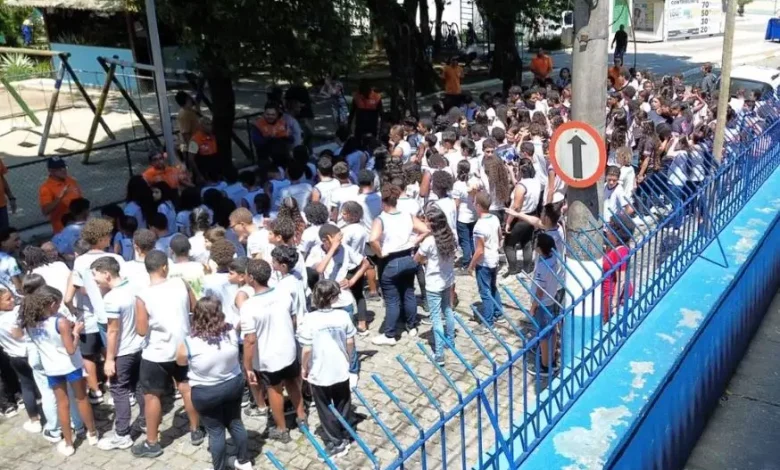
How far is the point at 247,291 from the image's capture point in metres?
6.30

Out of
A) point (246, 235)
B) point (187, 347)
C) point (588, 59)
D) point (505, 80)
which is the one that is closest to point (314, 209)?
point (246, 235)

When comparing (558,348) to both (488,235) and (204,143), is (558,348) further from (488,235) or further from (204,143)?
(204,143)

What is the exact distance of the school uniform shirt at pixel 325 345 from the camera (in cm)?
568

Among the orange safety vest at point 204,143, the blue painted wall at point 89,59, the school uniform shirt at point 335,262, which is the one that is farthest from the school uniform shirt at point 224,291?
the blue painted wall at point 89,59

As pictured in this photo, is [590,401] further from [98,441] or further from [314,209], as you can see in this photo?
[98,441]

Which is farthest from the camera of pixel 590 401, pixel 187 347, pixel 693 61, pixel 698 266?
pixel 693 61

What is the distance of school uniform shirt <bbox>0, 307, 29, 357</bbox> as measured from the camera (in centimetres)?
609

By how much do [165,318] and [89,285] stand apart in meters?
0.98

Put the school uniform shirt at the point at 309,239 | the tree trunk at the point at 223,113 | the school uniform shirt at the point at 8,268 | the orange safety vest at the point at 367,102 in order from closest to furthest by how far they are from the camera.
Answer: the school uniform shirt at the point at 8,268
the school uniform shirt at the point at 309,239
the tree trunk at the point at 223,113
the orange safety vest at the point at 367,102

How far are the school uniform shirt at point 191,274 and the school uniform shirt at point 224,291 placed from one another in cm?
8

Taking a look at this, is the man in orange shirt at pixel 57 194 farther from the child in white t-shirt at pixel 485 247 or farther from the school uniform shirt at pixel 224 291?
the child in white t-shirt at pixel 485 247

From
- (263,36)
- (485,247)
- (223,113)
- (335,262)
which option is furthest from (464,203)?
(223,113)

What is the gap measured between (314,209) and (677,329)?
10.6ft

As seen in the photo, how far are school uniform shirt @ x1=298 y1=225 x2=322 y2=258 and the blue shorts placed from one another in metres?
2.19
